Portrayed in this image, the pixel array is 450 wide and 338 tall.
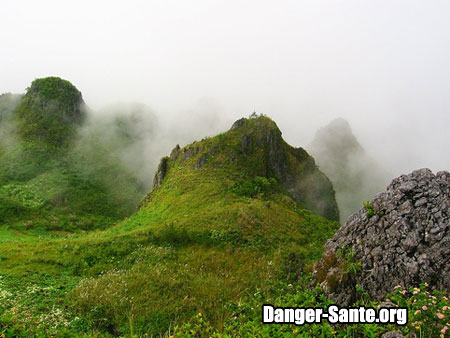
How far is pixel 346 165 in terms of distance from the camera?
136 m

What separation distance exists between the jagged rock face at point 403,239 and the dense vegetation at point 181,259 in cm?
101

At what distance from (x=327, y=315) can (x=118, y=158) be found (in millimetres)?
66734

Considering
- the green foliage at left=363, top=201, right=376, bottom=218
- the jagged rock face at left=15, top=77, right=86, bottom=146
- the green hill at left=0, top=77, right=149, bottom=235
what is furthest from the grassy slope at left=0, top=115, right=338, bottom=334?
the jagged rock face at left=15, top=77, right=86, bottom=146

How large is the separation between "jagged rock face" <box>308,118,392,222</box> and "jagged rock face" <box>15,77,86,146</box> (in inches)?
4324

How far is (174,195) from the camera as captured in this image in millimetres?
28516

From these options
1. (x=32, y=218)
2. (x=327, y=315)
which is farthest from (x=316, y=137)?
(x=327, y=315)

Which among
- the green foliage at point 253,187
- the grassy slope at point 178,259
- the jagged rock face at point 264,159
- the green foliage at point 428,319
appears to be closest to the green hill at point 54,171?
the jagged rock face at point 264,159

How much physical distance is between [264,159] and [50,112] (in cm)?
6159

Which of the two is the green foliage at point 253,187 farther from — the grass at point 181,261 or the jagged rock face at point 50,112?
the jagged rock face at point 50,112

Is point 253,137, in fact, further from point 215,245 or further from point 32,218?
point 32,218

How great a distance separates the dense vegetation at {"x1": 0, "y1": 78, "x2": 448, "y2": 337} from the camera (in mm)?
7253

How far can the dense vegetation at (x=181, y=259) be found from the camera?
725cm

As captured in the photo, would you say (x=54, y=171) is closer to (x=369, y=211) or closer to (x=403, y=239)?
(x=369, y=211)

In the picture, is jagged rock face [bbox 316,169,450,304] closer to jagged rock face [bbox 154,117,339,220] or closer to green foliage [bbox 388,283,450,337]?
green foliage [bbox 388,283,450,337]
